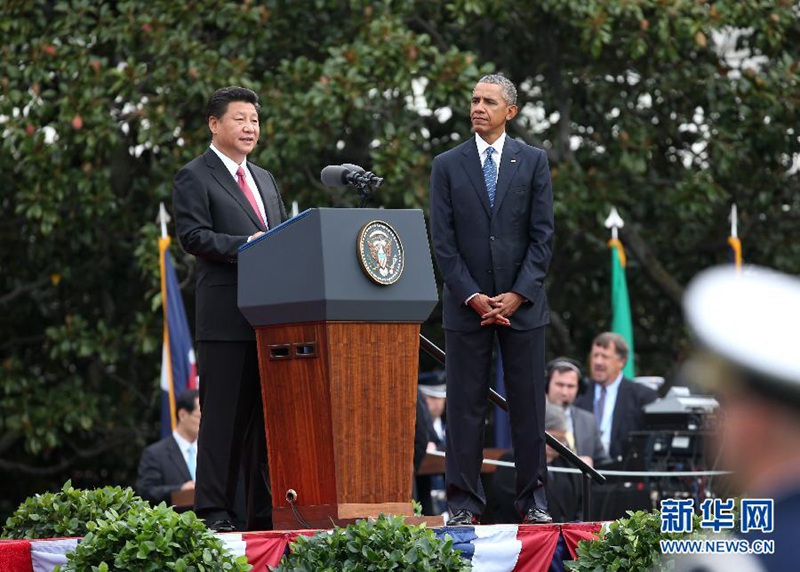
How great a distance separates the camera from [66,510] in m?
5.82

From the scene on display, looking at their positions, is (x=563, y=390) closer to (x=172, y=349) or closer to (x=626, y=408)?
(x=626, y=408)

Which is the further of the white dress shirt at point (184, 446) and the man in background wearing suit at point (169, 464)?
the white dress shirt at point (184, 446)

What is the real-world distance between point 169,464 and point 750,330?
6.97 meters

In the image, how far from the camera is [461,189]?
594 centimetres

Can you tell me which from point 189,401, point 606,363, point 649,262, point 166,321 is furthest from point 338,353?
point 649,262

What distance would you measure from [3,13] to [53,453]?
16.5 feet

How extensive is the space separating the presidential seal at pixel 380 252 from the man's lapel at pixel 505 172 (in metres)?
0.71

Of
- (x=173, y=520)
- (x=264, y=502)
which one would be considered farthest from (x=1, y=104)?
(x=173, y=520)

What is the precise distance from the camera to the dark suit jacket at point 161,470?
27.5 ft

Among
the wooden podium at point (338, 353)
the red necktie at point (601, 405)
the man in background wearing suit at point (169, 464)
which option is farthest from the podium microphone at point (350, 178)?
the red necktie at point (601, 405)

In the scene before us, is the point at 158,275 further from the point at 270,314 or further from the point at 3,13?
the point at 270,314

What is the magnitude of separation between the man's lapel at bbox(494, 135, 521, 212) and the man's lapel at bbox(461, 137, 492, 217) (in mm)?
40

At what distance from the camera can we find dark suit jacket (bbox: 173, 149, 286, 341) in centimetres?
562

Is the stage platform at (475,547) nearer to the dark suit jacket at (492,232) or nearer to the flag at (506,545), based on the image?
the flag at (506,545)
